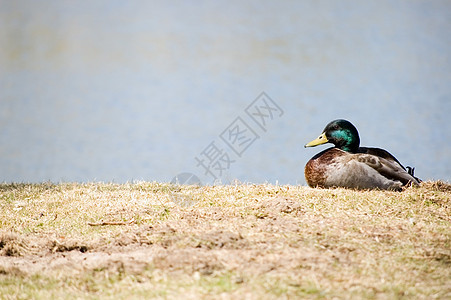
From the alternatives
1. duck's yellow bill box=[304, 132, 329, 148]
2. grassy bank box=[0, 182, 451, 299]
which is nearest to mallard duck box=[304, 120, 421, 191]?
duck's yellow bill box=[304, 132, 329, 148]

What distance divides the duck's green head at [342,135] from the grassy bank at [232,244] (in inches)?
42.1

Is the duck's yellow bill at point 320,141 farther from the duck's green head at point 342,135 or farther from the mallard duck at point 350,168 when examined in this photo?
the mallard duck at point 350,168

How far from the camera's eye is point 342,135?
7.14m

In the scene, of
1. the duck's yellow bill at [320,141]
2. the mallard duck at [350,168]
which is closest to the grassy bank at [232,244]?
the mallard duck at [350,168]

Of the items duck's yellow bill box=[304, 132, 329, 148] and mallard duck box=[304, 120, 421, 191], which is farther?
duck's yellow bill box=[304, 132, 329, 148]

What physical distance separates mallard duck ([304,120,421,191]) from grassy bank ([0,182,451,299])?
0.30m

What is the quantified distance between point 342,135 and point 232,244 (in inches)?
131

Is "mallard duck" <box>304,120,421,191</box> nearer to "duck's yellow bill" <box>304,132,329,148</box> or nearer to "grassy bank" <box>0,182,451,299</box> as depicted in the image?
"duck's yellow bill" <box>304,132,329,148</box>

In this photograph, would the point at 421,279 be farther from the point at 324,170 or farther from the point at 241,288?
the point at 324,170

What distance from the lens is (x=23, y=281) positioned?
4.02m

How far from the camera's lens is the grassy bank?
144 inches

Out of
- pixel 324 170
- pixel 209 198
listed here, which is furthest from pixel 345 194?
pixel 209 198

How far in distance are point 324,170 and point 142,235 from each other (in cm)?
271

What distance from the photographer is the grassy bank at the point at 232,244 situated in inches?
144
